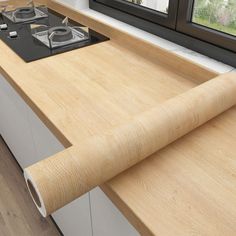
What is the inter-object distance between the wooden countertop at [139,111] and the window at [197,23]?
18 cm

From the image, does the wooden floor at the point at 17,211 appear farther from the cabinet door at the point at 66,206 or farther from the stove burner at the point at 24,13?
the stove burner at the point at 24,13

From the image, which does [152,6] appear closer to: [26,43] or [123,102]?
[26,43]

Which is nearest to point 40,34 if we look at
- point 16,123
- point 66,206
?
point 16,123

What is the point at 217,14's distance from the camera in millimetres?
1288

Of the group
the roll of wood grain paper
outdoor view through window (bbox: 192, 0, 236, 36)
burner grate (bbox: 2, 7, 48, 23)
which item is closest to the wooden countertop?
the roll of wood grain paper

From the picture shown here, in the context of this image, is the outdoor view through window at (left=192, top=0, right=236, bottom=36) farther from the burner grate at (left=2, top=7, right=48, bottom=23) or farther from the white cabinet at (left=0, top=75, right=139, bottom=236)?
the burner grate at (left=2, top=7, right=48, bottom=23)

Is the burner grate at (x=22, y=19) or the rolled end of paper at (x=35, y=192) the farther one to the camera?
the burner grate at (x=22, y=19)

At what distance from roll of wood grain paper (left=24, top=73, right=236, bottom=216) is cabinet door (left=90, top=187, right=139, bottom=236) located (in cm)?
13

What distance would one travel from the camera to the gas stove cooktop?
139 centimetres

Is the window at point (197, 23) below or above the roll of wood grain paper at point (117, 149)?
above

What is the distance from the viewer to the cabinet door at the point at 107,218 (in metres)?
0.73

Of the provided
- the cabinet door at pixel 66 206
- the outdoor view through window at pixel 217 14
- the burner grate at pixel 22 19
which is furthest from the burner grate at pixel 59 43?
the outdoor view through window at pixel 217 14

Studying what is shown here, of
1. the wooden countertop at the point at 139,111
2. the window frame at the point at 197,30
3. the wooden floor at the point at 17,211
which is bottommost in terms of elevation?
the wooden floor at the point at 17,211

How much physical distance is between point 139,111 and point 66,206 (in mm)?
525
